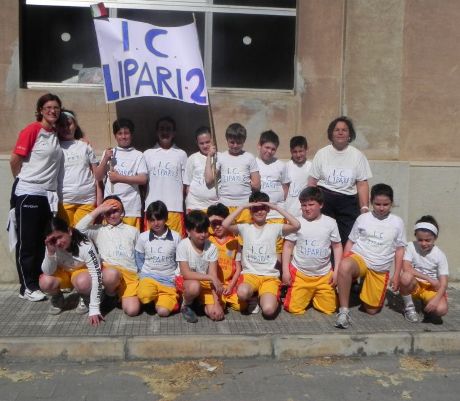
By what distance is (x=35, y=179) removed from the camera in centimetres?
572

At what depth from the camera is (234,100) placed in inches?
271

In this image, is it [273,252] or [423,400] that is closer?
[423,400]

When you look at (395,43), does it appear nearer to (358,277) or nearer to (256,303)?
(358,277)

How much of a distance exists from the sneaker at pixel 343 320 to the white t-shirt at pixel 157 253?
160 centimetres

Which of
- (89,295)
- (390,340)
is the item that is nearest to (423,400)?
(390,340)

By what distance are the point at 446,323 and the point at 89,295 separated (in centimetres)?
334

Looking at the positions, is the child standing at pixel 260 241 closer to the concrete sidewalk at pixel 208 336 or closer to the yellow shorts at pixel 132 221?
the concrete sidewalk at pixel 208 336

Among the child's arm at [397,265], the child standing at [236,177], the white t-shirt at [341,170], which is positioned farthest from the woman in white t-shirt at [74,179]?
the child's arm at [397,265]

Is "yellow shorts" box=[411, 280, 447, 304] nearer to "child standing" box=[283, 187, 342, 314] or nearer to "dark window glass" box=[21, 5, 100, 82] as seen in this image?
"child standing" box=[283, 187, 342, 314]

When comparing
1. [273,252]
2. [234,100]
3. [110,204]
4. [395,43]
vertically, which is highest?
[395,43]

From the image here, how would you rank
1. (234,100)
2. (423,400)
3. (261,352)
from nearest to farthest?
(423,400)
(261,352)
(234,100)

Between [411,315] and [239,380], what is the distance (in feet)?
6.37

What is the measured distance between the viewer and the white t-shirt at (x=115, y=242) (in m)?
5.68

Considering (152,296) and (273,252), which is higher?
(273,252)
